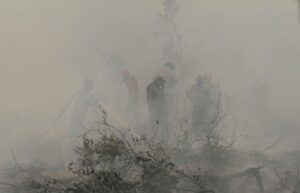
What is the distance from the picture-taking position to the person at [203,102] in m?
12.4

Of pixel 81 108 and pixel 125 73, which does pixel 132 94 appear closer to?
pixel 125 73

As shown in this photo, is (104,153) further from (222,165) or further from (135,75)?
(135,75)

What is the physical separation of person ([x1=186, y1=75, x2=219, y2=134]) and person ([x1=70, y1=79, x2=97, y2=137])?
1.80 m

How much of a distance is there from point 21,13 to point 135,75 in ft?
11.3

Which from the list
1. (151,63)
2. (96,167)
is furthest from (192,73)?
(96,167)

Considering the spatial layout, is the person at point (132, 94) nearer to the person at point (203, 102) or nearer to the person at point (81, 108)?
the person at point (81, 108)

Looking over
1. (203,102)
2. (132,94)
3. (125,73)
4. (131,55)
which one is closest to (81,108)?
(132,94)

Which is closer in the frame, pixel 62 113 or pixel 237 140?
pixel 237 140

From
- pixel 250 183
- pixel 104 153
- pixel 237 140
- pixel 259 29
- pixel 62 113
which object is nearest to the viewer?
pixel 104 153

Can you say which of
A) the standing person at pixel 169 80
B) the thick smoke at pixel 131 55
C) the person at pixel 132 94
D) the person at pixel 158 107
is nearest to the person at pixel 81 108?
the thick smoke at pixel 131 55

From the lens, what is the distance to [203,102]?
12.6 meters

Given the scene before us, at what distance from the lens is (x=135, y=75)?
15.2 m

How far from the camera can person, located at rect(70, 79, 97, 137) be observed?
1338 cm

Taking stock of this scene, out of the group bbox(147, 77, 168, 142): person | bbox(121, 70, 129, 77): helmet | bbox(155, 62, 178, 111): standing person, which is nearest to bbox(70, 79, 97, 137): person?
bbox(121, 70, 129, 77): helmet
